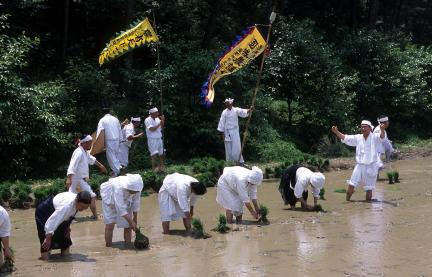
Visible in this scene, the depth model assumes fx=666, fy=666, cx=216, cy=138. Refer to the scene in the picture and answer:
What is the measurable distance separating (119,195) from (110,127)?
17.4 feet

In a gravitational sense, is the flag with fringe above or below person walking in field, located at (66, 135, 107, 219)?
above

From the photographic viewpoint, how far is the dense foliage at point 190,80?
16984 millimetres

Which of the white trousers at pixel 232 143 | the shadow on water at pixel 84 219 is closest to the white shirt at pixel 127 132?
the white trousers at pixel 232 143

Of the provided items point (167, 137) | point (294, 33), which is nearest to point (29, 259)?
point (167, 137)

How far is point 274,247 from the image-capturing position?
9531 mm

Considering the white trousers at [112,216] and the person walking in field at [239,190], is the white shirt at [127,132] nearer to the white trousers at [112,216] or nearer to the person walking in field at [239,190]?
the person walking in field at [239,190]

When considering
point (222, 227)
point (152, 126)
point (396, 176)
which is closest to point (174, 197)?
point (222, 227)

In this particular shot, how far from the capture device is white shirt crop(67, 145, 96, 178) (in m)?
11.4

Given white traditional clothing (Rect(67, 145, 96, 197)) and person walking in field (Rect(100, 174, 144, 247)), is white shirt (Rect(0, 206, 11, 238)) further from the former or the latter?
white traditional clothing (Rect(67, 145, 96, 197))

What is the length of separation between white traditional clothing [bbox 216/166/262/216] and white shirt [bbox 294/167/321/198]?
3.51 ft

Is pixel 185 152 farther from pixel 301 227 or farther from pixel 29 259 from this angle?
pixel 29 259

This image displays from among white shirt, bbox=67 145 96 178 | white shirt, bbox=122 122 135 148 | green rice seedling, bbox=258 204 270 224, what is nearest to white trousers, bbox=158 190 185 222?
green rice seedling, bbox=258 204 270 224

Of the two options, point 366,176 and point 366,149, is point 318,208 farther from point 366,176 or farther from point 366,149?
point 366,149

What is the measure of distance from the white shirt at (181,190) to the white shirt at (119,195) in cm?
73
